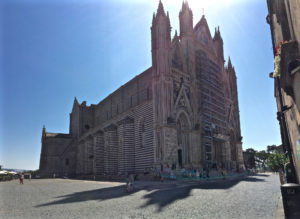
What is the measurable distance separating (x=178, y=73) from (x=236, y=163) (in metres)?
21.8

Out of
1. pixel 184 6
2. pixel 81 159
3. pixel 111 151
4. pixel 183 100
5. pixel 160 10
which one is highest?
pixel 184 6

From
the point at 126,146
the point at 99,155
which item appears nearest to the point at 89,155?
the point at 99,155

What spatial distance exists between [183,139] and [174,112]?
4419 mm

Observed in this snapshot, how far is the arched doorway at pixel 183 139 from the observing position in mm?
31047

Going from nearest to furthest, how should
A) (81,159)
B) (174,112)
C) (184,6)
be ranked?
(174,112)
(184,6)
(81,159)

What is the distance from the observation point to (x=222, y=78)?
148 ft

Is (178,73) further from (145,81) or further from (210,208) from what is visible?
(210,208)

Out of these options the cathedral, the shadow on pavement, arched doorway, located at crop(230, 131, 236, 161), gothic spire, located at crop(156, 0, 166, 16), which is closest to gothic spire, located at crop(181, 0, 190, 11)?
the cathedral

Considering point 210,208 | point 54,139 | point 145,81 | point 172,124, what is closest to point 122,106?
point 145,81

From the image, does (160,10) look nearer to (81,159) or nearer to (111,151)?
(111,151)

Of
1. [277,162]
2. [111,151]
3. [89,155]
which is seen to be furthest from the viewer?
[89,155]

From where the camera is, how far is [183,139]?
31750 mm

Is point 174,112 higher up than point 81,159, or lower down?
higher up

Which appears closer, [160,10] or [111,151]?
[160,10]
